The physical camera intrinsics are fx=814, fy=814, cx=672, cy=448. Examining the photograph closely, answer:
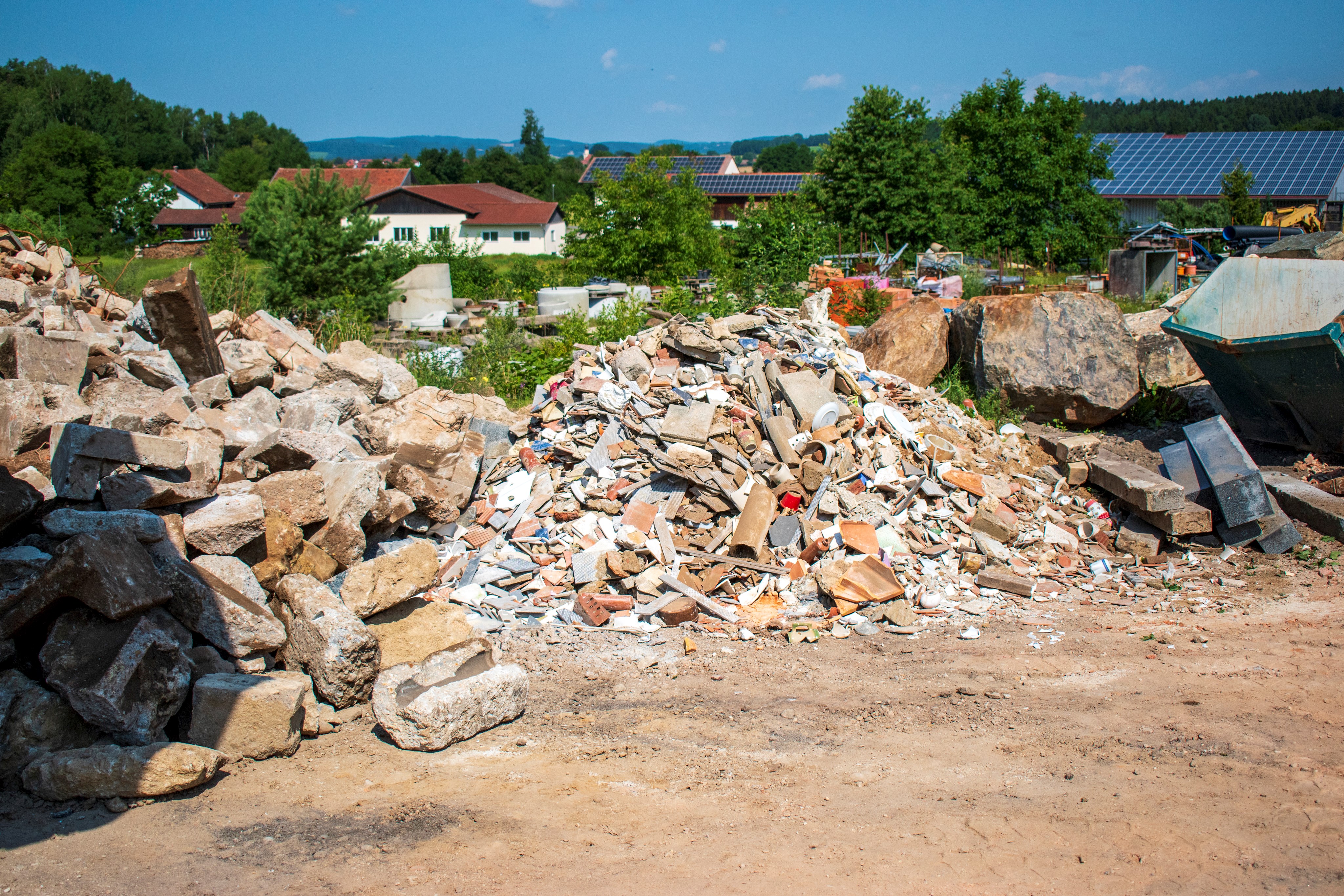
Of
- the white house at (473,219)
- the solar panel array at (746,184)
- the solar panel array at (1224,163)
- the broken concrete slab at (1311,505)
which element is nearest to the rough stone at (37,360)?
the broken concrete slab at (1311,505)

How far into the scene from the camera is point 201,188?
6150 centimetres

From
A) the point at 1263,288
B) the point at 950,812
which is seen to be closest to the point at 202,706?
the point at 950,812

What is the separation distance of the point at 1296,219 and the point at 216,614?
27123 millimetres

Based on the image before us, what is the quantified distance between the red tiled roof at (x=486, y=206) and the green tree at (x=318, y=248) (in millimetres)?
37345

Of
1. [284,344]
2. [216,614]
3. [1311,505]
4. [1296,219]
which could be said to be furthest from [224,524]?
[1296,219]

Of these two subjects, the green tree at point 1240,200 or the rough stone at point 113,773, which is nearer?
the rough stone at point 113,773

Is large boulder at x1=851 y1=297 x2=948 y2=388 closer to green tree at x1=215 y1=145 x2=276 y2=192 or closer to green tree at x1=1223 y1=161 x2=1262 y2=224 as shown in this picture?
green tree at x1=1223 y1=161 x2=1262 y2=224

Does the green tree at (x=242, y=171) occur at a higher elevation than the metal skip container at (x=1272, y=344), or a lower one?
higher

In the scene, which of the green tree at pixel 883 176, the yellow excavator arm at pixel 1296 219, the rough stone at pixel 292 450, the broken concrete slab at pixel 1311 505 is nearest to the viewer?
the rough stone at pixel 292 450

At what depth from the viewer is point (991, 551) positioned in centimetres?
611

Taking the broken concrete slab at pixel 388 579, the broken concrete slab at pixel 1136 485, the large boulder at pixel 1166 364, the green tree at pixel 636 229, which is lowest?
the broken concrete slab at pixel 388 579

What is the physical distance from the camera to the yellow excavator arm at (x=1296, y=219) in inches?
799

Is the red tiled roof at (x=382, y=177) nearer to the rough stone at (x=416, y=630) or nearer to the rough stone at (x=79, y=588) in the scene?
the rough stone at (x=416, y=630)

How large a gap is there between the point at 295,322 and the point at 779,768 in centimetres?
1169
